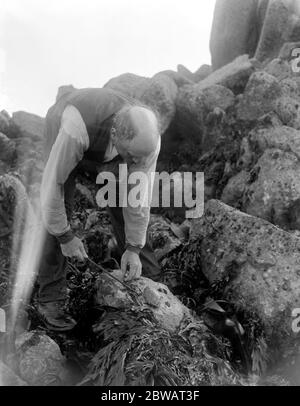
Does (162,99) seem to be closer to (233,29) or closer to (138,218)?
(138,218)

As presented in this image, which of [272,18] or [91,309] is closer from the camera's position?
[91,309]

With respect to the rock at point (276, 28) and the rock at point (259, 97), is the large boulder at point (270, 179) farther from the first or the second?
the rock at point (276, 28)

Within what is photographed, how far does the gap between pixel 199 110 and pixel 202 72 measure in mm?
8944

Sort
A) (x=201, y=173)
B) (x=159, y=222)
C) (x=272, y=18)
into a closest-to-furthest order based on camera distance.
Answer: (x=159, y=222), (x=201, y=173), (x=272, y=18)

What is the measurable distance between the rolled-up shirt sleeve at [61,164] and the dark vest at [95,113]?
9 centimetres

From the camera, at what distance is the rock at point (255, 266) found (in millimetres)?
6887

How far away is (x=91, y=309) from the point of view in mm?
6859

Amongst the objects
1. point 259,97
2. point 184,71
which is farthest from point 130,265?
point 184,71

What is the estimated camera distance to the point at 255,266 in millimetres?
7328
